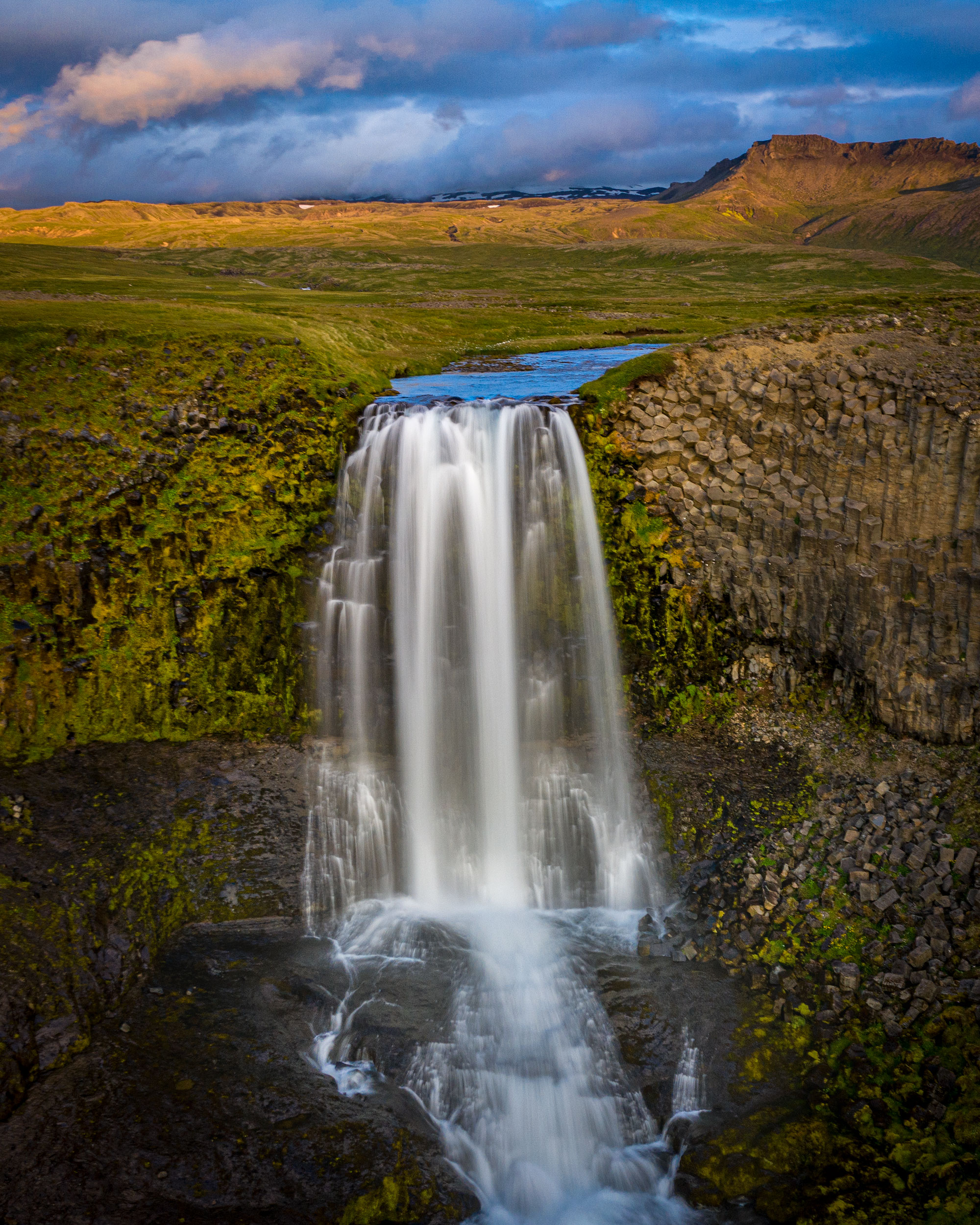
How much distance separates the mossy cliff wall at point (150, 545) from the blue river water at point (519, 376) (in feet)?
14.2

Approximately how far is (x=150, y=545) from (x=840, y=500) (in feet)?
52.7

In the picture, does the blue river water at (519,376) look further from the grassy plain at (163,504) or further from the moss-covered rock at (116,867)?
the moss-covered rock at (116,867)

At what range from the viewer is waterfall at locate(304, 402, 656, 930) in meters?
17.2

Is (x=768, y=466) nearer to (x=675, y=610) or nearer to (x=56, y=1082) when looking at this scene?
(x=675, y=610)

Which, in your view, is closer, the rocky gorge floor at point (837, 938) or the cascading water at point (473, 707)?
the rocky gorge floor at point (837, 938)

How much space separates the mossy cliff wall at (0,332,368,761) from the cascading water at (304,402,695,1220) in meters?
1.25

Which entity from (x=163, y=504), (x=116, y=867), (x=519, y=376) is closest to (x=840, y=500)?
(x=519, y=376)

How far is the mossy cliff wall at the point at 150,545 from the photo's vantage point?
1695 cm

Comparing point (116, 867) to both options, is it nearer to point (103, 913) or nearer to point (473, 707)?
point (103, 913)

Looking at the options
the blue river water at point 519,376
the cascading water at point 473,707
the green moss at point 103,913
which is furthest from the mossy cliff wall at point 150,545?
the blue river water at point 519,376

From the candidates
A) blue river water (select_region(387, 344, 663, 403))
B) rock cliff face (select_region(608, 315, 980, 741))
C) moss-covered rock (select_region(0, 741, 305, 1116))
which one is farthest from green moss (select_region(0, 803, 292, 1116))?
blue river water (select_region(387, 344, 663, 403))

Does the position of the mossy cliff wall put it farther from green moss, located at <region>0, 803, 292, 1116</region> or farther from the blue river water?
the blue river water

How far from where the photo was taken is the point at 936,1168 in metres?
9.94

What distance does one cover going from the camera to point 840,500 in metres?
17.8
